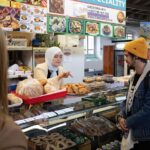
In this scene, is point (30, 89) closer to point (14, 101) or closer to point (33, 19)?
point (14, 101)

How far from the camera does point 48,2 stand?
4047mm

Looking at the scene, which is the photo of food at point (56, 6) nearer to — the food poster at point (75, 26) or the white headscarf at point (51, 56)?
the food poster at point (75, 26)

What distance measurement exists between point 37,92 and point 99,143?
893 millimetres

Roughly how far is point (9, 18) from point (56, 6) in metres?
0.86

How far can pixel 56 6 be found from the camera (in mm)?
4102

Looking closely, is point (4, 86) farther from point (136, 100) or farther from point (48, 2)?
point (48, 2)

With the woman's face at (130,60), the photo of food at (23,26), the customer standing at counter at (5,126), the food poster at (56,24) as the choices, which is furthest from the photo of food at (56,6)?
Result: the customer standing at counter at (5,126)

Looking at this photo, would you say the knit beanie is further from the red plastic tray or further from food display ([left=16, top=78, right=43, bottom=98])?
food display ([left=16, top=78, right=43, bottom=98])

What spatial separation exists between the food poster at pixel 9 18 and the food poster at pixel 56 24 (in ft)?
1.80

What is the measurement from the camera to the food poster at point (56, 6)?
13.3ft

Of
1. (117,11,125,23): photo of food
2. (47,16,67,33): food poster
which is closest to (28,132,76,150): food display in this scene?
(47,16,67,33): food poster

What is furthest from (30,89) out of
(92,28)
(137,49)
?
(92,28)

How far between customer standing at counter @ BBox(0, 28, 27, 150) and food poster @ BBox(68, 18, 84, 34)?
11.3 feet

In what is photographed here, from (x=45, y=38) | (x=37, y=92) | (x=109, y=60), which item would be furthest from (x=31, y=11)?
(x=109, y=60)
